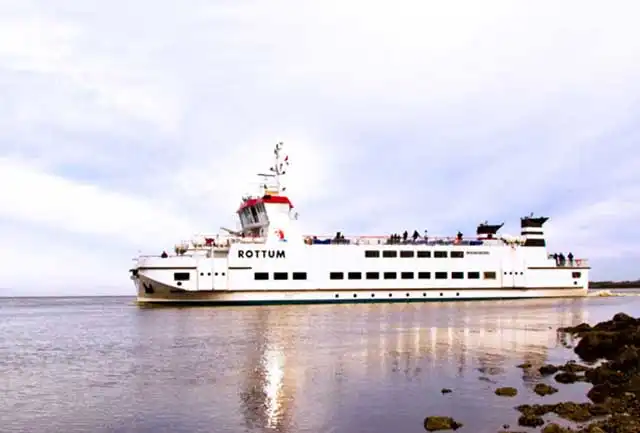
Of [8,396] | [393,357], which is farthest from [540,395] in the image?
[8,396]

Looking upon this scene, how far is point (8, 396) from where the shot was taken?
49.0 ft

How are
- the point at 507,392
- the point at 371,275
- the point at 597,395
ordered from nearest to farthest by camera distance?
the point at 597,395, the point at 507,392, the point at 371,275

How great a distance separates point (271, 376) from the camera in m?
16.9

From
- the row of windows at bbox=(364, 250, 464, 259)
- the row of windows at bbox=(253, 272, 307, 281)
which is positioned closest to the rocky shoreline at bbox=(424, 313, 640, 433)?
the row of windows at bbox=(253, 272, 307, 281)

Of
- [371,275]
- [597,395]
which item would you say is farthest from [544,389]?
[371,275]

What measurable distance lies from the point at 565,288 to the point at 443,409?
46.3 metres

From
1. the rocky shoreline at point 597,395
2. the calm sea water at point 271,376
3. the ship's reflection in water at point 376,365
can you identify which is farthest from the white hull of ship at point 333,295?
the rocky shoreline at point 597,395

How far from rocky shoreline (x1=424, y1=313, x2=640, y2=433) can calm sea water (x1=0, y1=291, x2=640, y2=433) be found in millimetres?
349

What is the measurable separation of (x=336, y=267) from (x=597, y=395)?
35.3 meters

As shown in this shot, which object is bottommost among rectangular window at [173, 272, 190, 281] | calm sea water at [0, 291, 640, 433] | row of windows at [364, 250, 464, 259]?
calm sea water at [0, 291, 640, 433]

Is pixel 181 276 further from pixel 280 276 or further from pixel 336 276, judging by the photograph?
pixel 336 276

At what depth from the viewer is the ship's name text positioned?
45753 mm

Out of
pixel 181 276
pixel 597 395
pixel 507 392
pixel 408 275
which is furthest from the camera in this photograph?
pixel 408 275

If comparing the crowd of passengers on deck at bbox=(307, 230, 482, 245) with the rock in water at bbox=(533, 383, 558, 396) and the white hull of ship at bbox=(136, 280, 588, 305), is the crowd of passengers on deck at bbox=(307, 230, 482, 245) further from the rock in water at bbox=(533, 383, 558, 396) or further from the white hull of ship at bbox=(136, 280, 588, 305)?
the rock in water at bbox=(533, 383, 558, 396)
